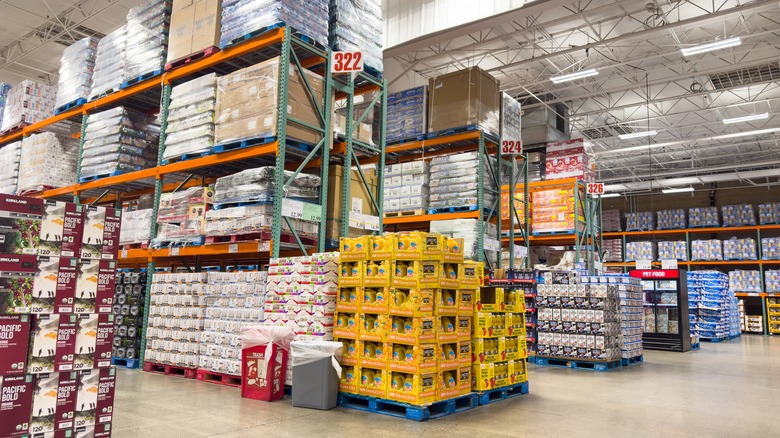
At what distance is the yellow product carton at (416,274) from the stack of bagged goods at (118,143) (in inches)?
241

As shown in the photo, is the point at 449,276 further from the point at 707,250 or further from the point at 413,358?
the point at 707,250

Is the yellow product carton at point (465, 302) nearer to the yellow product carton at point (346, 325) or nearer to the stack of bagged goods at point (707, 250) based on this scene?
the yellow product carton at point (346, 325)

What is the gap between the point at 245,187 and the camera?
7.34m

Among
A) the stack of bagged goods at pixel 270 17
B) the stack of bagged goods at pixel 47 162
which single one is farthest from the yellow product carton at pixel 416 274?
the stack of bagged goods at pixel 47 162

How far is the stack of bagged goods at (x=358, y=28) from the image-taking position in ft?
27.2

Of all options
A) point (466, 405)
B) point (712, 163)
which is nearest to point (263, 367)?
point (466, 405)

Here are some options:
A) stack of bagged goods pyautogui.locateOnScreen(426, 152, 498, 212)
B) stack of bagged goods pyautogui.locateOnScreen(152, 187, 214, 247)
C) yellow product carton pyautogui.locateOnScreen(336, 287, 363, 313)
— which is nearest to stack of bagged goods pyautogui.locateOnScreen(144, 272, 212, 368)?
stack of bagged goods pyautogui.locateOnScreen(152, 187, 214, 247)

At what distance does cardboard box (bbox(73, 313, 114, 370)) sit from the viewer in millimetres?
3550

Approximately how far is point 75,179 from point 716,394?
11.5 m

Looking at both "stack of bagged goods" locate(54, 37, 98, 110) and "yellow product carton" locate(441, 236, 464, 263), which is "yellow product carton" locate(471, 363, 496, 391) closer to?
"yellow product carton" locate(441, 236, 464, 263)

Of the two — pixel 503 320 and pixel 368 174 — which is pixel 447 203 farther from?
pixel 503 320

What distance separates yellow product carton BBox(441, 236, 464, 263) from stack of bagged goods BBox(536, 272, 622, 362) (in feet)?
15.9

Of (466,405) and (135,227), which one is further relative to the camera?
(135,227)

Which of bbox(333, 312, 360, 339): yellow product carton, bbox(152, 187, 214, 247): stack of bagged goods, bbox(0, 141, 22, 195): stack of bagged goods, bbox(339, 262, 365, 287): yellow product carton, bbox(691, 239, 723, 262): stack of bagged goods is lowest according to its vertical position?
bbox(333, 312, 360, 339): yellow product carton
